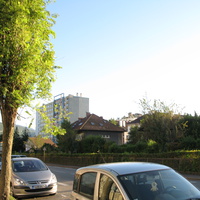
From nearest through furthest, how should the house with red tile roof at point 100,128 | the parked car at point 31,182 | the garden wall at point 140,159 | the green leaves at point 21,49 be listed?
1. the green leaves at point 21,49
2. the parked car at point 31,182
3. the garden wall at point 140,159
4. the house with red tile roof at point 100,128

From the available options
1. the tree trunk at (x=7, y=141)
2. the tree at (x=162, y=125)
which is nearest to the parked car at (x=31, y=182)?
the tree trunk at (x=7, y=141)

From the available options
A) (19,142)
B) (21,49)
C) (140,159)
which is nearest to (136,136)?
(140,159)

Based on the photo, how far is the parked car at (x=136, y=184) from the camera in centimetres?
389

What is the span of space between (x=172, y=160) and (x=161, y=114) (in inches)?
281

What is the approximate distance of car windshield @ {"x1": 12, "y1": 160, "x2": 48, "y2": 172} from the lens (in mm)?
11226

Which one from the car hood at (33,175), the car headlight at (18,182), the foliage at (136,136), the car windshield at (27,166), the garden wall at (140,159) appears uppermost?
the foliage at (136,136)

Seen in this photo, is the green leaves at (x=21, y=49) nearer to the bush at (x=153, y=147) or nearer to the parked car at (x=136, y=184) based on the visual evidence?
the parked car at (x=136, y=184)

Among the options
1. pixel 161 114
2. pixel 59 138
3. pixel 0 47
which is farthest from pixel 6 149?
pixel 59 138

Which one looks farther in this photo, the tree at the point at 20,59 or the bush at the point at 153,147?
the bush at the point at 153,147

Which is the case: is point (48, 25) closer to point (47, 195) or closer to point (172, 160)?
point (47, 195)

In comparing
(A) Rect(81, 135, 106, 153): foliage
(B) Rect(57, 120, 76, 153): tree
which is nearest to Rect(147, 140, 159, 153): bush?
(A) Rect(81, 135, 106, 153): foliage

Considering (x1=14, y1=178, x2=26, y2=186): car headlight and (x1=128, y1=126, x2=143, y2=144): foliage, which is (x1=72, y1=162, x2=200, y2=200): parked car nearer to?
(x1=14, y1=178, x2=26, y2=186): car headlight

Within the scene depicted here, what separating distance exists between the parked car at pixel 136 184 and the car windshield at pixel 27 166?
7.12 meters

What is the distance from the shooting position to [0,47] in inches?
285
